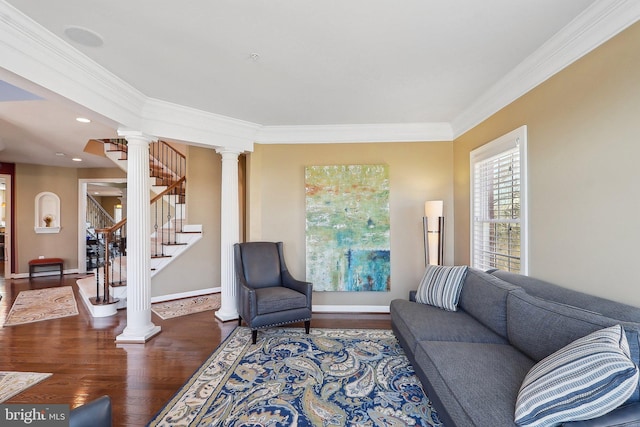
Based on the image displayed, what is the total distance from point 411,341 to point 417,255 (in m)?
1.97

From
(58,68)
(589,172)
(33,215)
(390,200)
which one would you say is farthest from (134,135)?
(33,215)

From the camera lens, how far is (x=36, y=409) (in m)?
1.21

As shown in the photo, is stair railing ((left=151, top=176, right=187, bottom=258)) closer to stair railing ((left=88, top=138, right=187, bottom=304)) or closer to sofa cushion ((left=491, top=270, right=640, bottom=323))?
stair railing ((left=88, top=138, right=187, bottom=304))

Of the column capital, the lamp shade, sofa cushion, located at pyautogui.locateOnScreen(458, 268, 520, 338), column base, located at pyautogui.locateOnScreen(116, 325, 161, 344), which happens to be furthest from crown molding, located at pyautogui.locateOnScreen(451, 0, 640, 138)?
column base, located at pyautogui.locateOnScreen(116, 325, 161, 344)

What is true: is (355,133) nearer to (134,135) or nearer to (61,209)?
(134,135)

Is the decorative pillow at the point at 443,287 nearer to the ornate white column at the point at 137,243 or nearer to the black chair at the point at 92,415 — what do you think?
the black chair at the point at 92,415

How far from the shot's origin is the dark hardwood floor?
2.28 m

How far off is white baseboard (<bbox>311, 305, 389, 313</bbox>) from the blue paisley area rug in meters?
0.95

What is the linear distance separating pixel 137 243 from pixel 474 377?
3.54m

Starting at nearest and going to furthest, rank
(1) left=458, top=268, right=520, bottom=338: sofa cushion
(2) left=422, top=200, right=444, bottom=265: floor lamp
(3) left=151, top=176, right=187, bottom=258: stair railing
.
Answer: (1) left=458, top=268, right=520, bottom=338: sofa cushion
(2) left=422, top=200, right=444, bottom=265: floor lamp
(3) left=151, top=176, right=187, bottom=258: stair railing

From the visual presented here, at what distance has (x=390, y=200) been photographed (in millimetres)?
4211

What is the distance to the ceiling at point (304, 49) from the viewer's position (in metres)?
1.84

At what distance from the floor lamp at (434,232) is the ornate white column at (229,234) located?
2.68 m

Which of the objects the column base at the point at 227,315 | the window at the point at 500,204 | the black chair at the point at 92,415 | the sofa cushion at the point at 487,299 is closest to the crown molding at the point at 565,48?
the window at the point at 500,204
